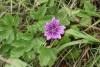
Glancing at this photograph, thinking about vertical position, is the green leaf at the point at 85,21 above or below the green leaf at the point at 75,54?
above

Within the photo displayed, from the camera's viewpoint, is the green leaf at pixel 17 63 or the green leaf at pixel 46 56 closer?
the green leaf at pixel 46 56

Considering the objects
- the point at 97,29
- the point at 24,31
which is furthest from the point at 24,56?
the point at 97,29

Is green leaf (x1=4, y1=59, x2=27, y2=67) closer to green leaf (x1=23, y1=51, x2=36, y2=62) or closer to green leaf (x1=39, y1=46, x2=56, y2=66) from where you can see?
green leaf (x1=23, y1=51, x2=36, y2=62)

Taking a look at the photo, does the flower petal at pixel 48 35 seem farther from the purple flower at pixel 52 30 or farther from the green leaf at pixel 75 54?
the green leaf at pixel 75 54

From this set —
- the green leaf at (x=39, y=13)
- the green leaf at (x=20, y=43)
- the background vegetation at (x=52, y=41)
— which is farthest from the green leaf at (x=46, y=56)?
the green leaf at (x=39, y=13)

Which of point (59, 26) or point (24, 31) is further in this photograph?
point (24, 31)

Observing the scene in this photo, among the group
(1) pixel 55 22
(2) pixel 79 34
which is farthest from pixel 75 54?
(1) pixel 55 22

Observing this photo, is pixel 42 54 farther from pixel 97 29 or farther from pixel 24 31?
pixel 97 29
